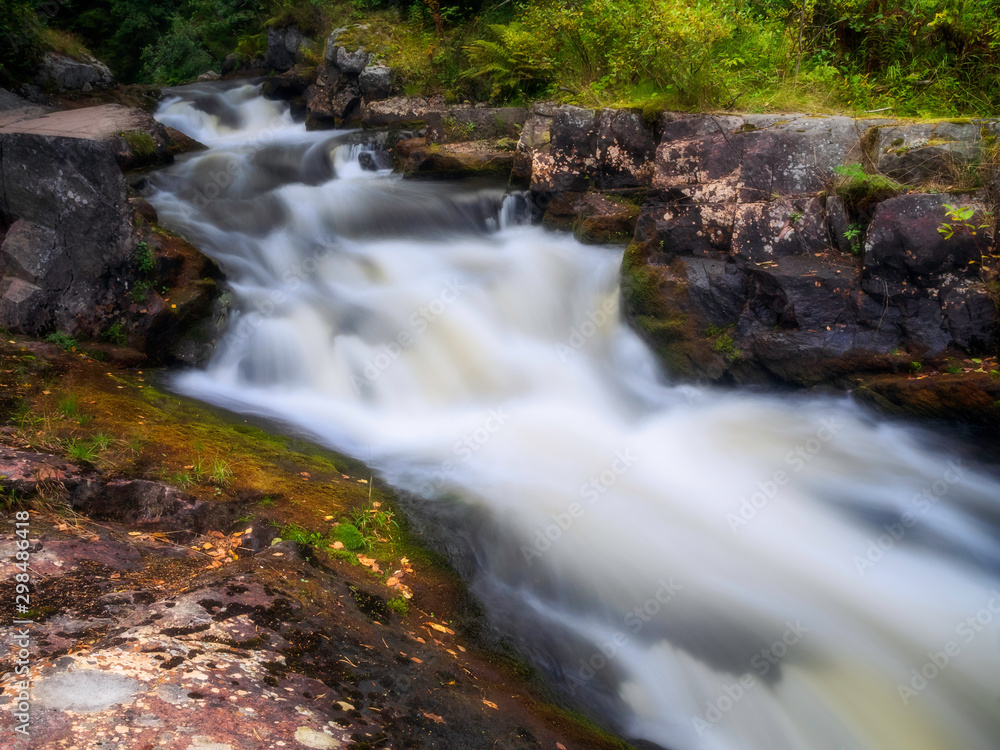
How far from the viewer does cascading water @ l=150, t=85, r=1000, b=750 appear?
141 inches

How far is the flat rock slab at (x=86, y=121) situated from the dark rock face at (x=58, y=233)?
2.83 meters

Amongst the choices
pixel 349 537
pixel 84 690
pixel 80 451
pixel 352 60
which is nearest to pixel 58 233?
pixel 80 451

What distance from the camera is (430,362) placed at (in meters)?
6.94

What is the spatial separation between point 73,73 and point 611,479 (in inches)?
599

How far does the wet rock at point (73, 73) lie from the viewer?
13.1 m

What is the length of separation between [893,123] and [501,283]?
4.40m

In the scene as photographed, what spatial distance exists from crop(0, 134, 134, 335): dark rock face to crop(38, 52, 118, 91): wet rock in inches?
369

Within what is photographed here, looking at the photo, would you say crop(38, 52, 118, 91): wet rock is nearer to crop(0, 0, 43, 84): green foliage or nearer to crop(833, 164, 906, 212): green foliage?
crop(0, 0, 43, 84): green foliage

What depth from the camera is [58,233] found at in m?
6.04

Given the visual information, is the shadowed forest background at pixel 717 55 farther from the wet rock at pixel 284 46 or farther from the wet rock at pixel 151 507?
the wet rock at pixel 151 507

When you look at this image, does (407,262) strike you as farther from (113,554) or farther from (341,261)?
(113,554)

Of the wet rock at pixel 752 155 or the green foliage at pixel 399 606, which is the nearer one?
the green foliage at pixel 399 606

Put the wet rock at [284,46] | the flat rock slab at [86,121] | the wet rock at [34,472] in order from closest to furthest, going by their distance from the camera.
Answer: the wet rock at [34,472] → the flat rock slab at [86,121] → the wet rock at [284,46]

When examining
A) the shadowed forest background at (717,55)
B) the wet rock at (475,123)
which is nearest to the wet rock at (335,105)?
the shadowed forest background at (717,55)
